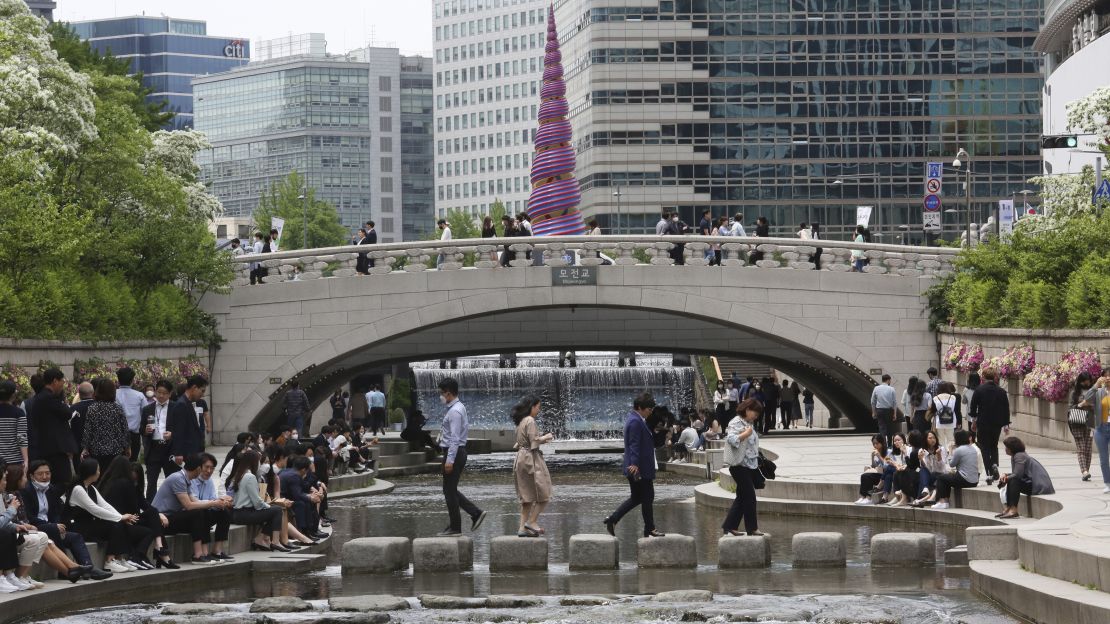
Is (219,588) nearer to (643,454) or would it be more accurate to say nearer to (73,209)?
(643,454)

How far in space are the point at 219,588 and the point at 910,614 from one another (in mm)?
6669

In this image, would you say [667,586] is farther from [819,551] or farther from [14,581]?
[14,581]

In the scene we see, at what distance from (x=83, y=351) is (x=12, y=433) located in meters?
15.9

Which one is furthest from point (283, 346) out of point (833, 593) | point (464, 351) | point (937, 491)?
point (833, 593)

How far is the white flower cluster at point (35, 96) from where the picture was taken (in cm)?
3328

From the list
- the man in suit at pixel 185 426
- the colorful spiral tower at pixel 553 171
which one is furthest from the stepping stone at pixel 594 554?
the colorful spiral tower at pixel 553 171

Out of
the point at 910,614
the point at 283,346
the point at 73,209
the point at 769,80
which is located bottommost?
the point at 910,614

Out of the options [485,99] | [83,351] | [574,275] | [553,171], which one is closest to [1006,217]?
[553,171]

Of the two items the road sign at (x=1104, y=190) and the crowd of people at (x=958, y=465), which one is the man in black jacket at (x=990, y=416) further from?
the road sign at (x=1104, y=190)

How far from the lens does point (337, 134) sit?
164750mm

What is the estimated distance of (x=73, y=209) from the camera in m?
34.5

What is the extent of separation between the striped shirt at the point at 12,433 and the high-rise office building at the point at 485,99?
13638cm

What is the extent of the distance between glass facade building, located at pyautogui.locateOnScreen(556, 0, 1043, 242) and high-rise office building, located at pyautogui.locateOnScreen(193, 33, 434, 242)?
65890 millimetres

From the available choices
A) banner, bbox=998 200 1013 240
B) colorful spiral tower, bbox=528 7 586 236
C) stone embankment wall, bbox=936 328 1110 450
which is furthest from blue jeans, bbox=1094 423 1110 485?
banner, bbox=998 200 1013 240
